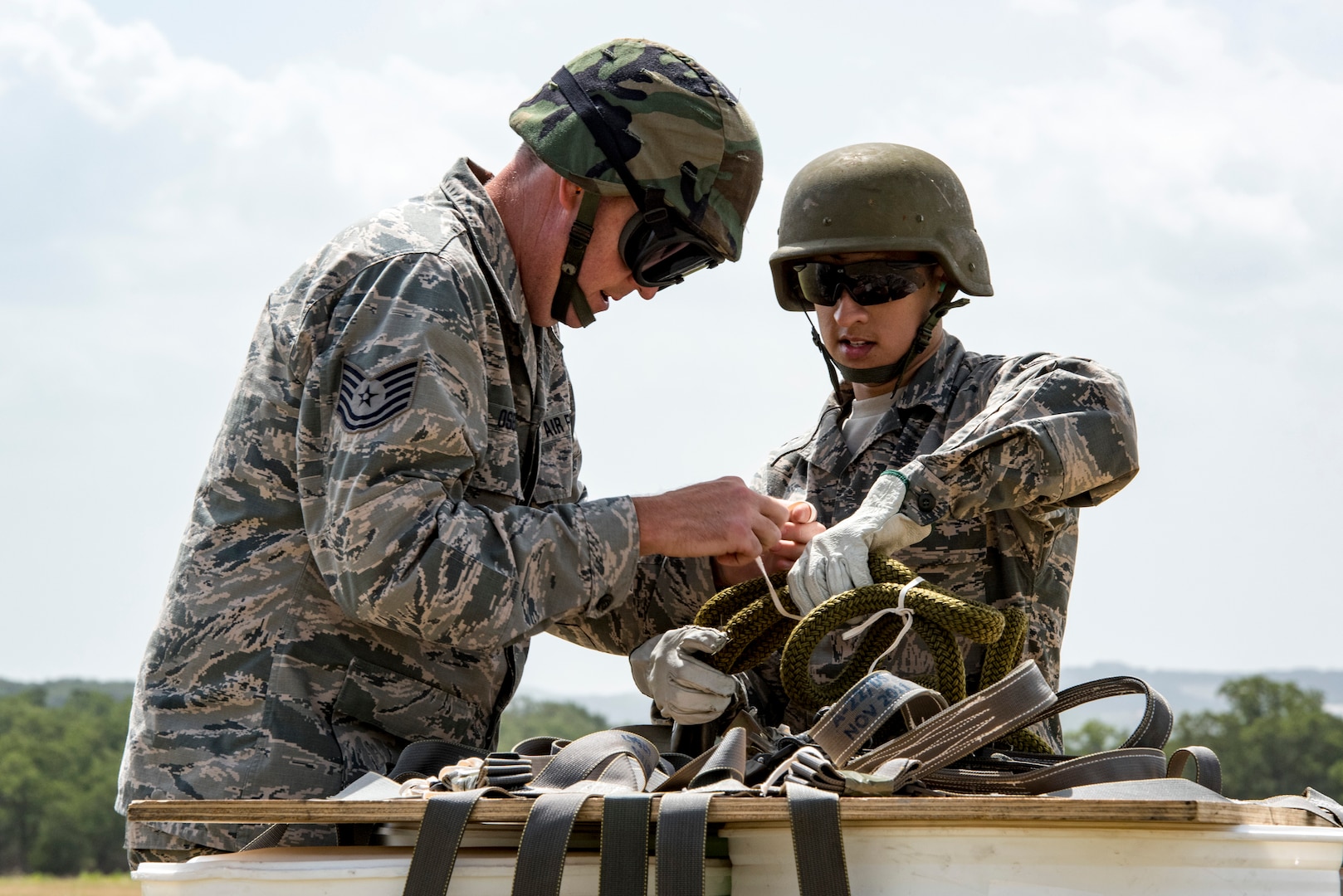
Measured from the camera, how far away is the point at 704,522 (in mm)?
3172

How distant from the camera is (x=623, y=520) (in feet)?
10.1

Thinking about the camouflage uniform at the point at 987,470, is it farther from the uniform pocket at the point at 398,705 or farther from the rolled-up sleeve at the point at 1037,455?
the uniform pocket at the point at 398,705

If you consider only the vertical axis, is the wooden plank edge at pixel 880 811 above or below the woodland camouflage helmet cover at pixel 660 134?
below

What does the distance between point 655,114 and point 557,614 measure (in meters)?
1.23

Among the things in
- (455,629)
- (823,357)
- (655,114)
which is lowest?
(455,629)

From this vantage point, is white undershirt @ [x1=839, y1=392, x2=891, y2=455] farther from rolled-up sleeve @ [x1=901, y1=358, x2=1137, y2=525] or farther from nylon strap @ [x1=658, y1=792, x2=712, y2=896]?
nylon strap @ [x1=658, y1=792, x2=712, y2=896]

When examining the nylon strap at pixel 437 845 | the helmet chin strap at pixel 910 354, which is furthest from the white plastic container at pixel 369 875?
the helmet chin strap at pixel 910 354

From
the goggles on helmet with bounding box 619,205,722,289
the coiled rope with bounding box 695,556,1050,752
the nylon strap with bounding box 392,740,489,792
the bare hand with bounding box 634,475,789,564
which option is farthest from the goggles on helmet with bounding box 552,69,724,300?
the nylon strap with bounding box 392,740,489,792

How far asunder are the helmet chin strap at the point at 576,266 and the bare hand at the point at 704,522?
61cm

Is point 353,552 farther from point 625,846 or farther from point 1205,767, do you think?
point 1205,767

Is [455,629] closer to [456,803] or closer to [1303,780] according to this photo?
[456,803]

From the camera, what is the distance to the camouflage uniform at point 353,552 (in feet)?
9.23

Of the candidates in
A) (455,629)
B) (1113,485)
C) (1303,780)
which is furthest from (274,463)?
(1303,780)

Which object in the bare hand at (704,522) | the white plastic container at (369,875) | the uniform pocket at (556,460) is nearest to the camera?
the white plastic container at (369,875)
